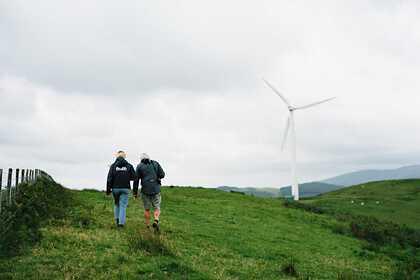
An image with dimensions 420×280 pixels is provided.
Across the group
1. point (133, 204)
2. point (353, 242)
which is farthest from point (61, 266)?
point (353, 242)

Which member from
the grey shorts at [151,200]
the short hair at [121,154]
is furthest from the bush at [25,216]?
the grey shorts at [151,200]

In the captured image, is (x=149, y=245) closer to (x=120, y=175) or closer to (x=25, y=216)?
(x=120, y=175)

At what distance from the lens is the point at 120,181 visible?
20203 millimetres

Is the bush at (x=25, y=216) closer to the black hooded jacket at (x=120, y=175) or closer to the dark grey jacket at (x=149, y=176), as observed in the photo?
the black hooded jacket at (x=120, y=175)

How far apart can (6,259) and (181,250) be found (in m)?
5.71

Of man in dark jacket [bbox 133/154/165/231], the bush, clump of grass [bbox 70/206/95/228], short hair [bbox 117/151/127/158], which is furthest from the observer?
short hair [bbox 117/151/127/158]

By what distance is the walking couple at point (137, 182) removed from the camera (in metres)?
19.6

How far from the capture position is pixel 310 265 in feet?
60.1

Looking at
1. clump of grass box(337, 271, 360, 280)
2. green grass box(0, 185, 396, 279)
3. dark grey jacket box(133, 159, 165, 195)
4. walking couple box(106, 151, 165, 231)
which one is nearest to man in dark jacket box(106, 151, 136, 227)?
walking couple box(106, 151, 165, 231)

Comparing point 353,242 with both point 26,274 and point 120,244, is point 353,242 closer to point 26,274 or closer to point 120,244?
point 120,244

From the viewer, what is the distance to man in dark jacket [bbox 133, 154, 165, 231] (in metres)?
19.6

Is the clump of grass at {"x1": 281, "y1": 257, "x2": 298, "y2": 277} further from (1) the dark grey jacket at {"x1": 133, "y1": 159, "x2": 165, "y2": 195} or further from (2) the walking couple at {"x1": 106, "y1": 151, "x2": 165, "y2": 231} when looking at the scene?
(1) the dark grey jacket at {"x1": 133, "y1": 159, "x2": 165, "y2": 195}

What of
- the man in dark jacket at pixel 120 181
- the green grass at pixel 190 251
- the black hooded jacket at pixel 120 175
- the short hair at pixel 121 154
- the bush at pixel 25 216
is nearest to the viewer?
the green grass at pixel 190 251

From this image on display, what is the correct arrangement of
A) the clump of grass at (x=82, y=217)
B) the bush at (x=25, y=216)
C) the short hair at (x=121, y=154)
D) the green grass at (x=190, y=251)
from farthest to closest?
the short hair at (x=121, y=154)
the clump of grass at (x=82, y=217)
the bush at (x=25, y=216)
the green grass at (x=190, y=251)
